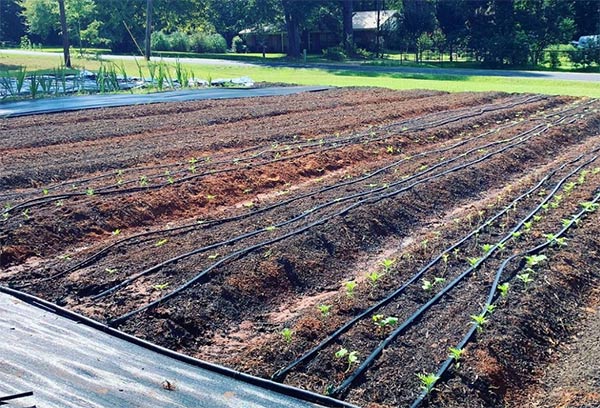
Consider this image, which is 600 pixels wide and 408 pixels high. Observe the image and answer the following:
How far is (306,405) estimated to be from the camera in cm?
Result: 478

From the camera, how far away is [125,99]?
20.7 meters

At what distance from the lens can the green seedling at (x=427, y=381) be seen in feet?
16.0

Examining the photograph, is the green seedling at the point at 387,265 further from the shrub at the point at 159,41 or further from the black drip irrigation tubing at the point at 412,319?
the shrub at the point at 159,41

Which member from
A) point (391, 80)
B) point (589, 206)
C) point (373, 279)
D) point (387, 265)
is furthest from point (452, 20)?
point (373, 279)

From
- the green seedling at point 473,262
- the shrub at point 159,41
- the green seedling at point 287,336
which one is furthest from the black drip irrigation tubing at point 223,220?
the shrub at point 159,41

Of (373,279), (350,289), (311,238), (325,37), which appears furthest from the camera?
(325,37)

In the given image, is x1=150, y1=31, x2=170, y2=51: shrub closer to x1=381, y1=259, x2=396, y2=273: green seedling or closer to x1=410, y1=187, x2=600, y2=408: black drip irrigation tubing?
x1=410, y1=187, x2=600, y2=408: black drip irrigation tubing

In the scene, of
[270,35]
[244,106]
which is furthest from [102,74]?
[270,35]

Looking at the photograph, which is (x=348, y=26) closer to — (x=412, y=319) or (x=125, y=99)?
(x=125, y=99)

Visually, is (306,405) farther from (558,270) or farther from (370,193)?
(370,193)

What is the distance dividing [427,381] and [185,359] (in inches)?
75.3

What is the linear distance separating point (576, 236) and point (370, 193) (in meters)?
2.93

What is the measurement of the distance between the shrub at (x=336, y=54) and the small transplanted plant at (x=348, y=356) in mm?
42429

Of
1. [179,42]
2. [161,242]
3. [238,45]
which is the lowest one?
[161,242]
